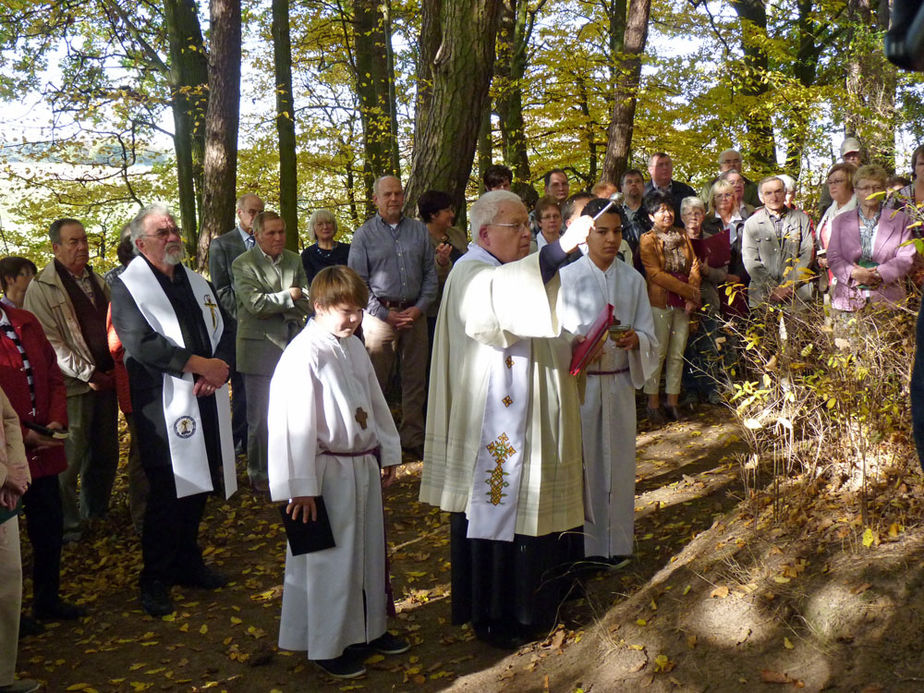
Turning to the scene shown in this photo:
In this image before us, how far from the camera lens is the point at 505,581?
470 centimetres

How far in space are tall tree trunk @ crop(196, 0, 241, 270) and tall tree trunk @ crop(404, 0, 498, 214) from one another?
9.96ft

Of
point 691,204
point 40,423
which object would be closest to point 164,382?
point 40,423

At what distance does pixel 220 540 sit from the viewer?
688cm

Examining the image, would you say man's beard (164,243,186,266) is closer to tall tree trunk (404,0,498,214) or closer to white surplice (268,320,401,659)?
white surplice (268,320,401,659)

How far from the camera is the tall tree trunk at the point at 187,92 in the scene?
13.8 m

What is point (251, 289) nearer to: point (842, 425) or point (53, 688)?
point (53, 688)

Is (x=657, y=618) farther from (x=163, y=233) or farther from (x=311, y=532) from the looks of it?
(x=163, y=233)

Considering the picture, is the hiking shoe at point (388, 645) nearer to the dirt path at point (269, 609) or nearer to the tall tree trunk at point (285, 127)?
the dirt path at point (269, 609)

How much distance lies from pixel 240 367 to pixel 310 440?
3.37m

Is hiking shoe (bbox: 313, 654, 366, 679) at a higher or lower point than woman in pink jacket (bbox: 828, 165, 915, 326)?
lower

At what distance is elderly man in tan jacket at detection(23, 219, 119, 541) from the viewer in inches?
254

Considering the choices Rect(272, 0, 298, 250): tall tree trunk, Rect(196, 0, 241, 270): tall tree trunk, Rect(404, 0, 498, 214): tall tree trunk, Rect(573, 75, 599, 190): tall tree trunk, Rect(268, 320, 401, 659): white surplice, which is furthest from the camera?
Rect(573, 75, 599, 190): tall tree trunk

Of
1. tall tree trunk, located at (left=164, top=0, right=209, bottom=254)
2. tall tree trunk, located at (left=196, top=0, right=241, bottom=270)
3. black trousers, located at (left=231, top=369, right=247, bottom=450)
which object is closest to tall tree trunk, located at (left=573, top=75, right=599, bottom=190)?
tall tree trunk, located at (left=164, top=0, right=209, bottom=254)

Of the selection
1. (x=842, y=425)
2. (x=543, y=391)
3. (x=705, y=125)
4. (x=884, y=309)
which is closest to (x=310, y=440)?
(x=543, y=391)
